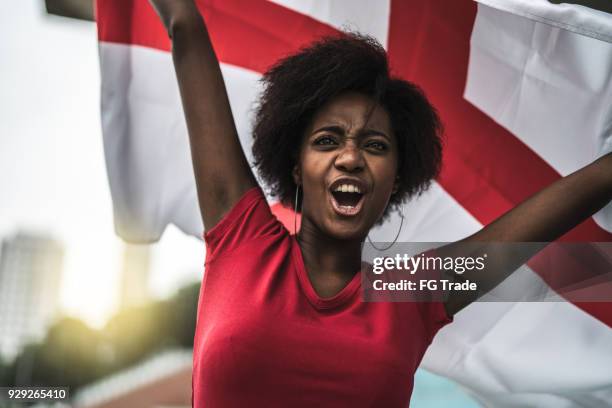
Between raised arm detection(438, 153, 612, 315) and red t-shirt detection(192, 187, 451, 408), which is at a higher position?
raised arm detection(438, 153, 612, 315)

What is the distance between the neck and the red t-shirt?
5 cm

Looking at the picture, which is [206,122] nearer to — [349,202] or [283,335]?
[349,202]

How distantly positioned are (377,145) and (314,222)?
23cm

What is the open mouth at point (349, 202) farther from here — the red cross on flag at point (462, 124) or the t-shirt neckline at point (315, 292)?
the red cross on flag at point (462, 124)

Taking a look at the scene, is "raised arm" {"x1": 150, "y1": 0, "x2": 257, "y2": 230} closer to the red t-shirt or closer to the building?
the red t-shirt

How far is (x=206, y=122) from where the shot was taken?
159 cm

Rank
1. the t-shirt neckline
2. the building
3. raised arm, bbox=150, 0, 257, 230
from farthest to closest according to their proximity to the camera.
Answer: the building < raised arm, bbox=150, 0, 257, 230 < the t-shirt neckline

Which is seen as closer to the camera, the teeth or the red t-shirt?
the red t-shirt

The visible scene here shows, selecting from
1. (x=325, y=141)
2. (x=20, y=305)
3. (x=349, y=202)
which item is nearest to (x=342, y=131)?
(x=325, y=141)

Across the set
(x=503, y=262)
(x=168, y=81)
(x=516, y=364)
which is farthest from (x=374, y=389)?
(x=168, y=81)

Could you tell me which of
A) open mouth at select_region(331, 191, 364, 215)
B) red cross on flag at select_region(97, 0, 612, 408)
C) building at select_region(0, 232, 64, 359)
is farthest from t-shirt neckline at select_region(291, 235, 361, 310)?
building at select_region(0, 232, 64, 359)

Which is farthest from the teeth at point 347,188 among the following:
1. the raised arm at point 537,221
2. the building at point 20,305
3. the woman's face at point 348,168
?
the building at point 20,305

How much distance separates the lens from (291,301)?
144cm

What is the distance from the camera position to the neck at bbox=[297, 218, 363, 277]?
1586mm
